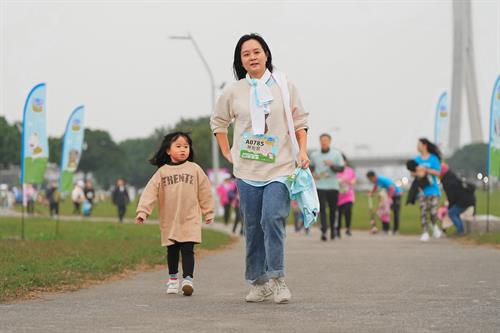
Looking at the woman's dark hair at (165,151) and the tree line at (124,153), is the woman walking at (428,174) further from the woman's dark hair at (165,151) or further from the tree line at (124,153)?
the tree line at (124,153)

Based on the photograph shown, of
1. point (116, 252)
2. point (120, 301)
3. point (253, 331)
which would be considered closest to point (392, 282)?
point (120, 301)

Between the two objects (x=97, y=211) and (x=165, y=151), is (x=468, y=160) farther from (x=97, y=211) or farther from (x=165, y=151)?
(x=165, y=151)

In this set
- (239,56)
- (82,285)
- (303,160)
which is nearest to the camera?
(303,160)

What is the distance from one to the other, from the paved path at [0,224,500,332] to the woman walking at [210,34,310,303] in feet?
1.12

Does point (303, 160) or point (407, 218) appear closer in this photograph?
point (303, 160)

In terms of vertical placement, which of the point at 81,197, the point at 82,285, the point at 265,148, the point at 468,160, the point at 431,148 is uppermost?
the point at 468,160

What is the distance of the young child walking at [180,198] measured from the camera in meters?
8.73

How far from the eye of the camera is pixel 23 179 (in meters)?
18.5

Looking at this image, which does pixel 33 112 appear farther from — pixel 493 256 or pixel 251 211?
pixel 251 211

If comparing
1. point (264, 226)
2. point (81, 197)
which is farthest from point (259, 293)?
point (81, 197)

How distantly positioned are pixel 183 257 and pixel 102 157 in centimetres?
15138

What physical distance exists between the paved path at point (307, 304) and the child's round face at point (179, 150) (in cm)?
112

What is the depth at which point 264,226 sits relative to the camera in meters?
7.91

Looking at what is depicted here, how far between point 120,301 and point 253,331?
2135 millimetres
